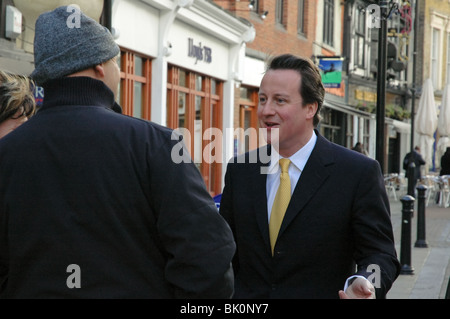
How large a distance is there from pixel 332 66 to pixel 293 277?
20.6 m

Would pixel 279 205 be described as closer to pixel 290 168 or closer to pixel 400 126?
pixel 290 168

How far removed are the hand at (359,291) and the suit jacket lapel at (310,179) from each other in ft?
1.28

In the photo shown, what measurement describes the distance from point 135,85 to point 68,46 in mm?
12787

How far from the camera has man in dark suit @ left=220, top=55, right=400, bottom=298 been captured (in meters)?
3.44

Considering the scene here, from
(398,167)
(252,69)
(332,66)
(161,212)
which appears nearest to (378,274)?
(161,212)

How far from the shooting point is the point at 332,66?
2369cm

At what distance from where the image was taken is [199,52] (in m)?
17.9

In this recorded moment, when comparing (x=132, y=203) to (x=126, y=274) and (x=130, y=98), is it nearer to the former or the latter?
(x=126, y=274)

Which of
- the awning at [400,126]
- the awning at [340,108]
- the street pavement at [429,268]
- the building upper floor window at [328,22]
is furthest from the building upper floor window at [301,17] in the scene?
the street pavement at [429,268]

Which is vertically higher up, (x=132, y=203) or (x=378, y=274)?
(x=132, y=203)

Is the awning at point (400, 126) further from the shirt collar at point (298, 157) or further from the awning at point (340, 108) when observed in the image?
the shirt collar at point (298, 157)

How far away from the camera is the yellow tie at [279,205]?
3.56m

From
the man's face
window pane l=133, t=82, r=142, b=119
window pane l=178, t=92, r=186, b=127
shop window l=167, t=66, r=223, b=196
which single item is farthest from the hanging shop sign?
the man's face

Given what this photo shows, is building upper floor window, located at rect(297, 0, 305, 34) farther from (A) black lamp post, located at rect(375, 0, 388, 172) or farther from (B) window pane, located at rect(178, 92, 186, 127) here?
(A) black lamp post, located at rect(375, 0, 388, 172)
